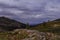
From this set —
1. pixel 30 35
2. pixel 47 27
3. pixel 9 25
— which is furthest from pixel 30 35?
pixel 9 25

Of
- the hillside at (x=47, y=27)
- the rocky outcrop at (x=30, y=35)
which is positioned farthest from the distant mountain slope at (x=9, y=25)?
the rocky outcrop at (x=30, y=35)

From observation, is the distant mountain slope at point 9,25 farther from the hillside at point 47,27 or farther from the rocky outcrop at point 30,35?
Answer: the rocky outcrop at point 30,35

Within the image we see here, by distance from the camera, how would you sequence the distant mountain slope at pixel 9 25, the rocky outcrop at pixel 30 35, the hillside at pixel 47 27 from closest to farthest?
the rocky outcrop at pixel 30 35, the hillside at pixel 47 27, the distant mountain slope at pixel 9 25

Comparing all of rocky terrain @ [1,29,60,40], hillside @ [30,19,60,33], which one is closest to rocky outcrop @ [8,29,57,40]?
rocky terrain @ [1,29,60,40]

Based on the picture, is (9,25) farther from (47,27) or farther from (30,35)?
(30,35)

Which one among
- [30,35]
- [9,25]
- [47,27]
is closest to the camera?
[30,35]

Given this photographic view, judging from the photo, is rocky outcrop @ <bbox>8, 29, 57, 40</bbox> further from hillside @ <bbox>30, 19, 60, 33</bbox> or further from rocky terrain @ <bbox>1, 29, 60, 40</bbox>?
hillside @ <bbox>30, 19, 60, 33</bbox>

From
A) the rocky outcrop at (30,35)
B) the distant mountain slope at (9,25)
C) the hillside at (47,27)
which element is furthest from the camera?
the distant mountain slope at (9,25)

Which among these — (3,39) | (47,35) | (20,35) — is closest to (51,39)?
(47,35)

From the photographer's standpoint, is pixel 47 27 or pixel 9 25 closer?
pixel 47 27

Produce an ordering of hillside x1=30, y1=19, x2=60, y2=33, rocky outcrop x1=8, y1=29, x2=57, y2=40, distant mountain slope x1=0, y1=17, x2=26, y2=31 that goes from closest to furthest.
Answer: rocky outcrop x1=8, y1=29, x2=57, y2=40, hillside x1=30, y1=19, x2=60, y2=33, distant mountain slope x1=0, y1=17, x2=26, y2=31

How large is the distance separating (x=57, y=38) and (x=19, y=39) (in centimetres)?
602

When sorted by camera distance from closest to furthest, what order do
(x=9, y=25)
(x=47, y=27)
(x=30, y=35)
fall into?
(x=30, y=35), (x=47, y=27), (x=9, y=25)

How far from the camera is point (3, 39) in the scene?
973 inches
